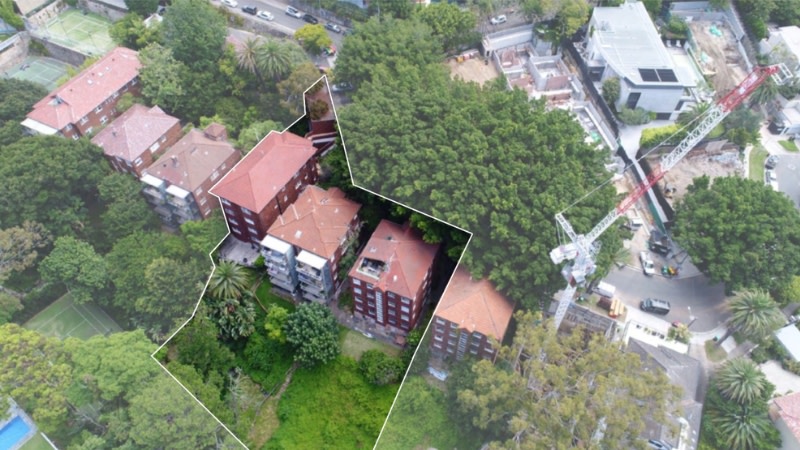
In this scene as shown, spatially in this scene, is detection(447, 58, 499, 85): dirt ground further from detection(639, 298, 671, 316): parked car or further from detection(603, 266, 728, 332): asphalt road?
detection(639, 298, 671, 316): parked car

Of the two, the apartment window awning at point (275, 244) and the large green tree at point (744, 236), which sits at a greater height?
the large green tree at point (744, 236)

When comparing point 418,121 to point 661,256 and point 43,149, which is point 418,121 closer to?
point 43,149

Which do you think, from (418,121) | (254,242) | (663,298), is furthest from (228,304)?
(663,298)

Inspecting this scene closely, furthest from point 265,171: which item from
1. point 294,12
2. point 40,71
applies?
point 294,12

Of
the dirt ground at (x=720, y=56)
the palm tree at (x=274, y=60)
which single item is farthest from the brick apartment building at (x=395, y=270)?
the dirt ground at (x=720, y=56)

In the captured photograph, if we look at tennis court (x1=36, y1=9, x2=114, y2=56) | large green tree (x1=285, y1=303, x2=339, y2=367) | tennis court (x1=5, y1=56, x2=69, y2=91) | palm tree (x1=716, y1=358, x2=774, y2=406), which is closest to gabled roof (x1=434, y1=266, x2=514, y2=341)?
large green tree (x1=285, y1=303, x2=339, y2=367)

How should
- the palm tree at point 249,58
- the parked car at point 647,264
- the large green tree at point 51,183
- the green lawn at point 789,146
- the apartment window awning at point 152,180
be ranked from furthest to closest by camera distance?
1. the green lawn at point 789,146
2. the parked car at point 647,264
3. the palm tree at point 249,58
4. the apartment window awning at point 152,180
5. the large green tree at point 51,183

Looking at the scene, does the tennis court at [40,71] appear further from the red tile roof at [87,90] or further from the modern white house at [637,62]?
the modern white house at [637,62]
